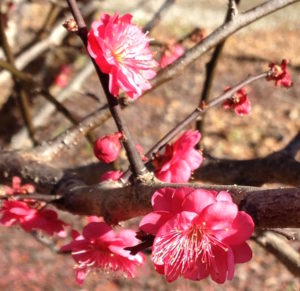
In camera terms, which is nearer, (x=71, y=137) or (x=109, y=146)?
(x=109, y=146)

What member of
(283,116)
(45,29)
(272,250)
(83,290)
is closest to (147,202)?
(272,250)

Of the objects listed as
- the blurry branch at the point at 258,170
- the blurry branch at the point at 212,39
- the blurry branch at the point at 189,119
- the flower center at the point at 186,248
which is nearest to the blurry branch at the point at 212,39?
the blurry branch at the point at 212,39

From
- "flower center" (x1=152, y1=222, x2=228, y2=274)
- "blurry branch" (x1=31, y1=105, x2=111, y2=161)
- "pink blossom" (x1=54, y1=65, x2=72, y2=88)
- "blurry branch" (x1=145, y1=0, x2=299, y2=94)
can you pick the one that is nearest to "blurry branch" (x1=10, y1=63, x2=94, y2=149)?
"pink blossom" (x1=54, y1=65, x2=72, y2=88)

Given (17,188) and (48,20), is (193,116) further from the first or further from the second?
(48,20)

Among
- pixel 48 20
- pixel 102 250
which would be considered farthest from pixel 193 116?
pixel 48 20

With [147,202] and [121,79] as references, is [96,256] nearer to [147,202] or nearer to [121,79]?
[147,202]

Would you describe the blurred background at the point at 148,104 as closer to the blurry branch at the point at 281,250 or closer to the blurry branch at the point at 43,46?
the blurry branch at the point at 43,46
